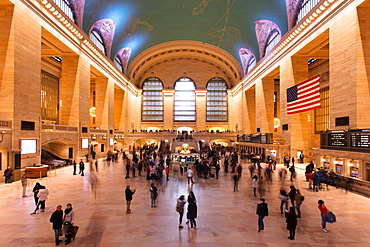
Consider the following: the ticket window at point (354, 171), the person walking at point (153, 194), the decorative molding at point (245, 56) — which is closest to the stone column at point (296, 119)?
the ticket window at point (354, 171)

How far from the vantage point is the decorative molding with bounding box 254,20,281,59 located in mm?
24641

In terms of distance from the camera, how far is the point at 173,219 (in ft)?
22.6

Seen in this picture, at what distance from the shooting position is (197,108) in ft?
151

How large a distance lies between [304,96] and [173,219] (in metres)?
15.0

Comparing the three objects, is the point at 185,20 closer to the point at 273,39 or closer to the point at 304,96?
the point at 273,39

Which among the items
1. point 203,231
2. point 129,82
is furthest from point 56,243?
point 129,82

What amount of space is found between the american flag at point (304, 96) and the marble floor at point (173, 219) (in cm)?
764

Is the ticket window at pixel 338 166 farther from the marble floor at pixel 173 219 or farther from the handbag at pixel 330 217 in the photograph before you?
the handbag at pixel 330 217

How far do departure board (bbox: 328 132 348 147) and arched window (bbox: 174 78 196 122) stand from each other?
1339 inches

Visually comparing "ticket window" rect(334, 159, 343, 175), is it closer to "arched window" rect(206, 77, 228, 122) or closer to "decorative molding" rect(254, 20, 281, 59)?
"decorative molding" rect(254, 20, 281, 59)

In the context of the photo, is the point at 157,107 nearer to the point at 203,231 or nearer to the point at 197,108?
the point at 197,108

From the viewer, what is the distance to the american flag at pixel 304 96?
639 inches

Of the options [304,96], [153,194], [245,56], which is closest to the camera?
[153,194]

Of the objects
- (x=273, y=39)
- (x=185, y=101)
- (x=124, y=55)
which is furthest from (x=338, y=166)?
(x=185, y=101)
